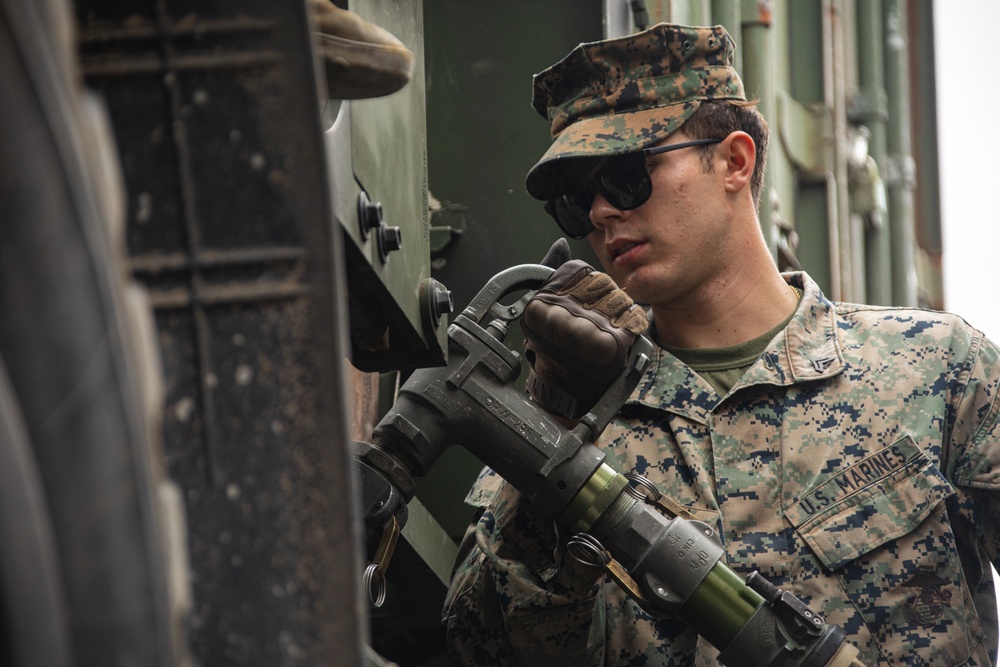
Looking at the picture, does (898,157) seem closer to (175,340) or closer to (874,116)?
(874,116)

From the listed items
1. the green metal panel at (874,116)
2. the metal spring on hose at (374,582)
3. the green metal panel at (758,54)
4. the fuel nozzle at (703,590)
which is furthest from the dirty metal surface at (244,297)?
the green metal panel at (874,116)

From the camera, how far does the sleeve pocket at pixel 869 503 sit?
2.48 meters

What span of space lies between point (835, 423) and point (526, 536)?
63cm

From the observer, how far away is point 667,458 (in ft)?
8.85

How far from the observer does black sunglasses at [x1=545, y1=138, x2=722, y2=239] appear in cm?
277

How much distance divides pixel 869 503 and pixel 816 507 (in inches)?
3.8

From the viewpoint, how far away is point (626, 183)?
2.77 m

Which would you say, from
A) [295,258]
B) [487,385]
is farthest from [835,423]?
[295,258]

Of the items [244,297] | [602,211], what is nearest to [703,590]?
[602,211]

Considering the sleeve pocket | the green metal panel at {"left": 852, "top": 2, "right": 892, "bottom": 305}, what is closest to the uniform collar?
the sleeve pocket

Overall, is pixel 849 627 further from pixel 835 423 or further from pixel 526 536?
pixel 526 536

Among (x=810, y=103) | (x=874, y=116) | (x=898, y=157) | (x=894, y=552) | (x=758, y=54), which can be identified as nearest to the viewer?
(x=894, y=552)

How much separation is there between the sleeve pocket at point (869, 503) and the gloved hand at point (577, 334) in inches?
17.9

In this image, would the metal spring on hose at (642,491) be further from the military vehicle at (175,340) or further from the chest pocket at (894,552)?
the military vehicle at (175,340)
